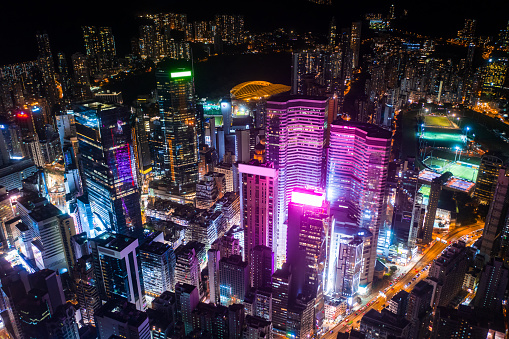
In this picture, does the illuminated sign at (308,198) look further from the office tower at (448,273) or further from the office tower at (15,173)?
the office tower at (15,173)

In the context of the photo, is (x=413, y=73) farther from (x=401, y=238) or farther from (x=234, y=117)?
(x=401, y=238)

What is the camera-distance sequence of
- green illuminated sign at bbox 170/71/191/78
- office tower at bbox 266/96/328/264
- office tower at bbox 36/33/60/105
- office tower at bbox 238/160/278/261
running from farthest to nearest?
1. office tower at bbox 36/33/60/105
2. green illuminated sign at bbox 170/71/191/78
3. office tower at bbox 266/96/328/264
4. office tower at bbox 238/160/278/261

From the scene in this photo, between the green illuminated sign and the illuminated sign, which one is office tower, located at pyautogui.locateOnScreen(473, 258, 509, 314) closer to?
the illuminated sign

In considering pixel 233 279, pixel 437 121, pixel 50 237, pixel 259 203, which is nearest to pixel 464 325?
pixel 233 279

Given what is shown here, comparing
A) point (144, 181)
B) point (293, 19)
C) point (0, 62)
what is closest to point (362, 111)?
point (293, 19)

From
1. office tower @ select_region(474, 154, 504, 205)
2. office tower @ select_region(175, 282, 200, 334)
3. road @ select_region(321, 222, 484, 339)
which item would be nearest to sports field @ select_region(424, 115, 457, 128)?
office tower @ select_region(474, 154, 504, 205)

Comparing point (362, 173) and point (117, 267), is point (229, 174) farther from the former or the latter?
point (117, 267)
